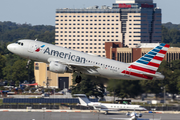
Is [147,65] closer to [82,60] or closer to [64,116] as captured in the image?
[82,60]

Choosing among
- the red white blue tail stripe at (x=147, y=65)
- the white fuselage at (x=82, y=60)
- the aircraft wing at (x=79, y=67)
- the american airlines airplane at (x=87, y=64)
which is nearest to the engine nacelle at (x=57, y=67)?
the american airlines airplane at (x=87, y=64)

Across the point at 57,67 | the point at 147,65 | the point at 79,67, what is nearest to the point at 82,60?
the point at 79,67

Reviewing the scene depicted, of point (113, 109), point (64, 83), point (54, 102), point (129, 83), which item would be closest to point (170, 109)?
point (113, 109)

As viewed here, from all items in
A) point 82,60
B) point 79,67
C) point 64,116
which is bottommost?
point 64,116

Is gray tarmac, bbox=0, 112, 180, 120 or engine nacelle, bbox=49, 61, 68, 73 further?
gray tarmac, bbox=0, 112, 180, 120

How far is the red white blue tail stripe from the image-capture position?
70500 mm

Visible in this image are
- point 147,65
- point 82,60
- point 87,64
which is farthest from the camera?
point 147,65

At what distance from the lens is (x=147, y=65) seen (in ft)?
235

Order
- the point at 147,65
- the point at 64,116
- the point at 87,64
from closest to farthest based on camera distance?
the point at 87,64
the point at 147,65
the point at 64,116

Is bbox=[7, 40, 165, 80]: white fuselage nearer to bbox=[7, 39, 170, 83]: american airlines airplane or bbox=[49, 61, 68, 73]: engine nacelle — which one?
bbox=[7, 39, 170, 83]: american airlines airplane

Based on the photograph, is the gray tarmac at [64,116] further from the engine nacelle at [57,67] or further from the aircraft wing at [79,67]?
the engine nacelle at [57,67]

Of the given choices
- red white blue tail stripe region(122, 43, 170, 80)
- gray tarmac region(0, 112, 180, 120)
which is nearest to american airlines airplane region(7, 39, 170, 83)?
red white blue tail stripe region(122, 43, 170, 80)

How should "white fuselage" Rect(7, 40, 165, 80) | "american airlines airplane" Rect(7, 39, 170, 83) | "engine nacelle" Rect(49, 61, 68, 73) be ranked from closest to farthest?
"engine nacelle" Rect(49, 61, 68, 73) < "american airlines airplane" Rect(7, 39, 170, 83) < "white fuselage" Rect(7, 40, 165, 80)

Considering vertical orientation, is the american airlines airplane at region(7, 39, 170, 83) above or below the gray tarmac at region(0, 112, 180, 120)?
above
